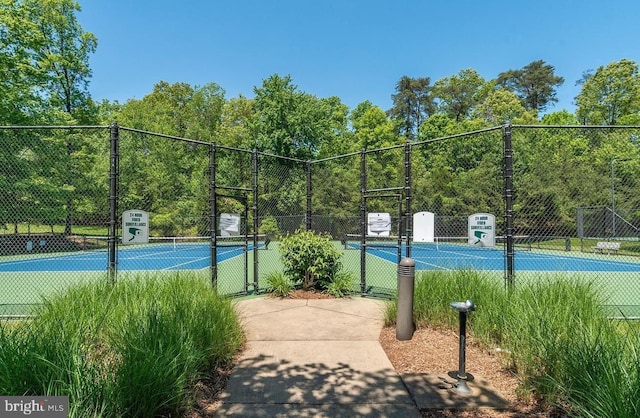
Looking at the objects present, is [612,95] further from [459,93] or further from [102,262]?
[102,262]

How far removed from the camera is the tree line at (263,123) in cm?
1816

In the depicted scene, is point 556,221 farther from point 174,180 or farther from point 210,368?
point 174,180

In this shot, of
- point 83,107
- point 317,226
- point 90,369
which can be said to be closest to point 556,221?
point 317,226

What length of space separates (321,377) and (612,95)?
43.7 metres

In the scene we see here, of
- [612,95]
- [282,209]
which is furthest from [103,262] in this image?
[612,95]

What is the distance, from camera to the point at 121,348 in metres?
2.98

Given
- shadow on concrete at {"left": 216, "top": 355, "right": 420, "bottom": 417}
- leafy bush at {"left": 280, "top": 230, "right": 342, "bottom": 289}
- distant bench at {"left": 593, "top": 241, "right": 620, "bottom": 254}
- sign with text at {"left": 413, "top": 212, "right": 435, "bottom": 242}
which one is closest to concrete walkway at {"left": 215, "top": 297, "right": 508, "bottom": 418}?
shadow on concrete at {"left": 216, "top": 355, "right": 420, "bottom": 417}

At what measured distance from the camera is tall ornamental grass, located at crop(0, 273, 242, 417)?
2.47 m

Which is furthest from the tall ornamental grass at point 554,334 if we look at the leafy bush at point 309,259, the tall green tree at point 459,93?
the tall green tree at point 459,93

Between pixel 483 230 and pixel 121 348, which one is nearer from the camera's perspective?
pixel 121 348

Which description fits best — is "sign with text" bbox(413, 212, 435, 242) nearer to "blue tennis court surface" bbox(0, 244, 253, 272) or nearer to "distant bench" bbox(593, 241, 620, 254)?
"blue tennis court surface" bbox(0, 244, 253, 272)

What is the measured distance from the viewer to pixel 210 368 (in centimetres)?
395

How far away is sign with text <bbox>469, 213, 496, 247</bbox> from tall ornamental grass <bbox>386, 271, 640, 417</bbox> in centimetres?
64

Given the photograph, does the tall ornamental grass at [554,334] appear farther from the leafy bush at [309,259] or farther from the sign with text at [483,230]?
the leafy bush at [309,259]
